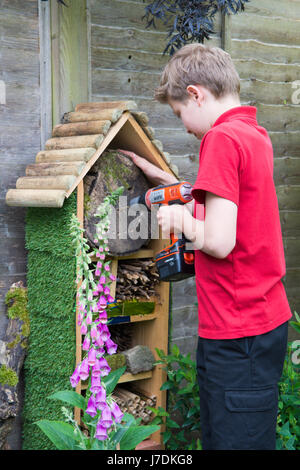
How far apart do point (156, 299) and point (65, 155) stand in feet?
2.68

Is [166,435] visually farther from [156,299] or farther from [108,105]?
[108,105]

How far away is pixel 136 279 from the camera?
243 cm

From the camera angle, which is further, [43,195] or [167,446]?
[167,446]

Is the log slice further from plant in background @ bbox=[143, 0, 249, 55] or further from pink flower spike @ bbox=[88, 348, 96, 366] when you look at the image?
pink flower spike @ bbox=[88, 348, 96, 366]

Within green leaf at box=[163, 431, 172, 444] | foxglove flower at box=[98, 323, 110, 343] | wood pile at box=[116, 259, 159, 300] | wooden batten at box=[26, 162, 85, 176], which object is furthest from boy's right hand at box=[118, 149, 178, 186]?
green leaf at box=[163, 431, 172, 444]

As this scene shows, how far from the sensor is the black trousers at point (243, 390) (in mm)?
1571

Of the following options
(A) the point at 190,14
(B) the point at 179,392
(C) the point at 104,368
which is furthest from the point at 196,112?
(B) the point at 179,392

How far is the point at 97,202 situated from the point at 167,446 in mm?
1291

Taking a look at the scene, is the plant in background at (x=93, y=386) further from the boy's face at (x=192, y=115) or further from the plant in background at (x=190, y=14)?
the plant in background at (x=190, y=14)

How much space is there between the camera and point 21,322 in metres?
2.50

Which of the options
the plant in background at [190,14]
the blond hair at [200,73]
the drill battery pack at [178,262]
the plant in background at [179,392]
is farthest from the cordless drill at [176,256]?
the plant in background at [190,14]

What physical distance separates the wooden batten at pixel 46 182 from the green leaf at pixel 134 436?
100cm

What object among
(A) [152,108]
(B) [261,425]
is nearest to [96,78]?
(A) [152,108]

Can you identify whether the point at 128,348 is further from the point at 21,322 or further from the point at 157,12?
the point at 157,12
